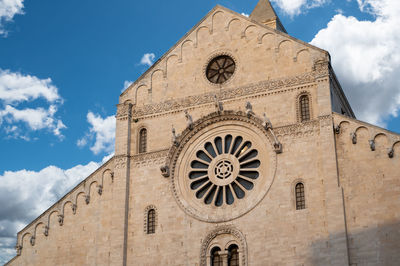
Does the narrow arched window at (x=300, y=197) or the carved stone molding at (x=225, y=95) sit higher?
the carved stone molding at (x=225, y=95)

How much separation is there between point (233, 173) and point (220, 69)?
20.0 feet

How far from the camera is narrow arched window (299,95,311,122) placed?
30328 mm

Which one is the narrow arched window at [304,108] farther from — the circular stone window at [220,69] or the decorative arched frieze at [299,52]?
the circular stone window at [220,69]

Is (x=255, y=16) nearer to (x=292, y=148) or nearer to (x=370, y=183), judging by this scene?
(x=292, y=148)

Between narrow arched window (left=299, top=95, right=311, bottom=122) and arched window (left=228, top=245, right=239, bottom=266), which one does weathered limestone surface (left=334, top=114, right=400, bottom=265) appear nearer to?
narrow arched window (left=299, top=95, right=311, bottom=122)

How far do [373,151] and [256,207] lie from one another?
5.97 metres

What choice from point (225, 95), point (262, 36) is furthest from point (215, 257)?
point (262, 36)

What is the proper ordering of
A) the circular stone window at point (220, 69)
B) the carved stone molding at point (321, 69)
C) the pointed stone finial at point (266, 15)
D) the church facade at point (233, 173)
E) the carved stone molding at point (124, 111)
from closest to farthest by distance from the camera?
the church facade at point (233, 173) < the carved stone molding at point (321, 69) < the circular stone window at point (220, 69) < the carved stone molding at point (124, 111) < the pointed stone finial at point (266, 15)

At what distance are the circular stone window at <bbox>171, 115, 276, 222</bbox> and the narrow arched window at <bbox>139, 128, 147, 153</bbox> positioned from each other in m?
2.27

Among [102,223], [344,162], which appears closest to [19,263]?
[102,223]

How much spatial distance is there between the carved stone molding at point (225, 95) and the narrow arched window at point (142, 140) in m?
0.97

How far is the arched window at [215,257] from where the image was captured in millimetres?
29578

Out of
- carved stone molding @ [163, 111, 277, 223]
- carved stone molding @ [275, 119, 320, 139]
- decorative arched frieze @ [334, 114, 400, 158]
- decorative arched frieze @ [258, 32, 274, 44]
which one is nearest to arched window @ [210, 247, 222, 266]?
carved stone molding @ [163, 111, 277, 223]

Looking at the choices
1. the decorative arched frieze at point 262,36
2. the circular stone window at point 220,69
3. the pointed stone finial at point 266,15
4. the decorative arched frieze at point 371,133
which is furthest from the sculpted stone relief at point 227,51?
the pointed stone finial at point 266,15
